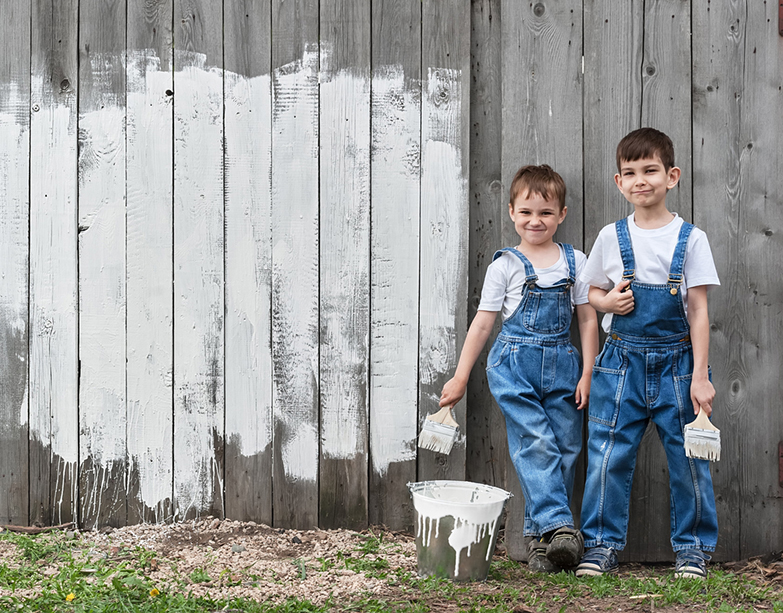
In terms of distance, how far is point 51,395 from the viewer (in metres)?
3.30

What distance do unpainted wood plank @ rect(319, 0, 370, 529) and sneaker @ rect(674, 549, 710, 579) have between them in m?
1.28

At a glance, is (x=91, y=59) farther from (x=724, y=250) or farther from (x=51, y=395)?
(x=724, y=250)

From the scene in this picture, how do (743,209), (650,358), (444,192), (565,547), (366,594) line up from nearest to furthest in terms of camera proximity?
(366,594) < (565,547) < (650,358) < (743,209) < (444,192)

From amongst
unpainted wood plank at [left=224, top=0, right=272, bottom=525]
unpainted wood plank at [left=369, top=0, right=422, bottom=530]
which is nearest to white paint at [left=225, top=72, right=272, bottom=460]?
unpainted wood plank at [left=224, top=0, right=272, bottom=525]

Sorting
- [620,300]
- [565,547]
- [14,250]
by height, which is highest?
[14,250]

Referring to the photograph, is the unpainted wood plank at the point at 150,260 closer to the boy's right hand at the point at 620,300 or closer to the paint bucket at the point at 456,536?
the paint bucket at the point at 456,536

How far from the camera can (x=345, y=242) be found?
10.5ft

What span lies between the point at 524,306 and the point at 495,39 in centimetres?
118

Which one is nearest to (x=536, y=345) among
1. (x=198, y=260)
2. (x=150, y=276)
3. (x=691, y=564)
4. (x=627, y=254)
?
(x=627, y=254)

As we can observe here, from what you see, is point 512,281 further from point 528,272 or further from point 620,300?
point 620,300

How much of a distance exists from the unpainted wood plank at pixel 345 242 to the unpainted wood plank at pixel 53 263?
1.10 metres

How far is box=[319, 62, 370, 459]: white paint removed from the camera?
10.5ft

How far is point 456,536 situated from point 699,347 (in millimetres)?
1112

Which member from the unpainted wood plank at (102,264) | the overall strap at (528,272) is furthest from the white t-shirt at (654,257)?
the unpainted wood plank at (102,264)
